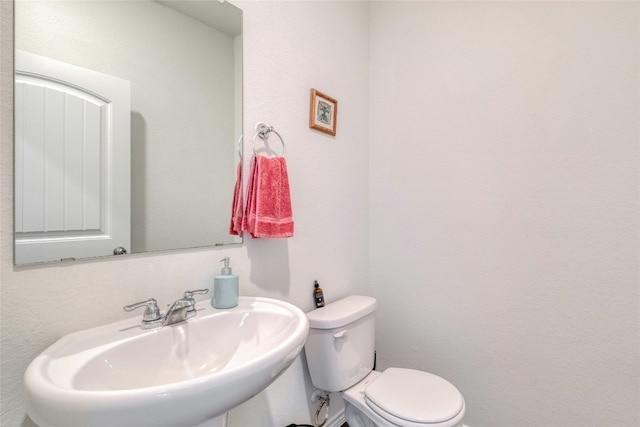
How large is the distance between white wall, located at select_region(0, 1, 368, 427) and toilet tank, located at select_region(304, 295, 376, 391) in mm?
93

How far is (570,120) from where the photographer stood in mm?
1197

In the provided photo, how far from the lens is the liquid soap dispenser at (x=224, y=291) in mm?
885

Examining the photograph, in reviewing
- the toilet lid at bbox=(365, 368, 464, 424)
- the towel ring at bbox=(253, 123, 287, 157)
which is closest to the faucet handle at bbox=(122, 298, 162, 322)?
the towel ring at bbox=(253, 123, 287, 157)

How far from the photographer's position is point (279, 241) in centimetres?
119

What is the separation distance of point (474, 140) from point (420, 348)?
1.14 m

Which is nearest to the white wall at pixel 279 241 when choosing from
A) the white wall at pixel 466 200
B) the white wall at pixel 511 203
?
the white wall at pixel 466 200

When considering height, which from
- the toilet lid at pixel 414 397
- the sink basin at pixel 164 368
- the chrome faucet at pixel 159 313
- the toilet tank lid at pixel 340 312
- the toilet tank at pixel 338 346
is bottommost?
the toilet lid at pixel 414 397

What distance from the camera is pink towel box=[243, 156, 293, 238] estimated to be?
101 cm

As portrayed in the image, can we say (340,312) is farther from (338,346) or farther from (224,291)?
(224,291)

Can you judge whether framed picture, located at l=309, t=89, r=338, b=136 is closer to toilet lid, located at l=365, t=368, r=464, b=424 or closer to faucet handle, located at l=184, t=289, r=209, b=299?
faucet handle, located at l=184, t=289, r=209, b=299

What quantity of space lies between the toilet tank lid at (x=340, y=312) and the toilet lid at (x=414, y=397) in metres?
0.29

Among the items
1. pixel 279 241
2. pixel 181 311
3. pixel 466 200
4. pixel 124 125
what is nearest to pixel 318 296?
pixel 279 241

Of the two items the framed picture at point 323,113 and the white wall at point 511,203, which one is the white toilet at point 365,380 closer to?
the white wall at point 511,203

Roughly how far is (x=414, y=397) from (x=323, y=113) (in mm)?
1304
